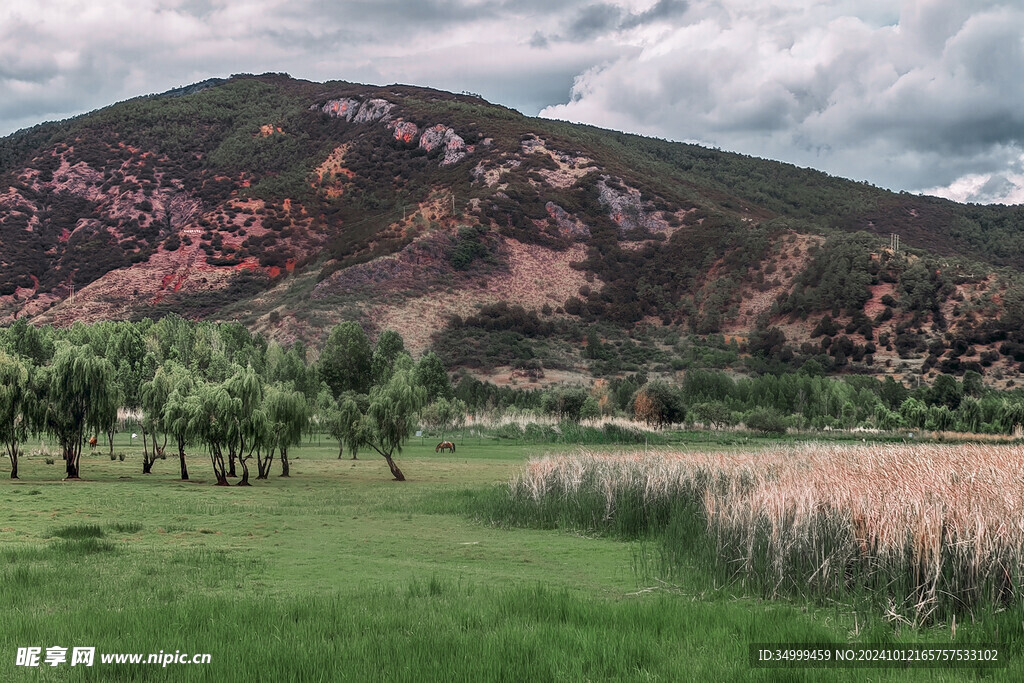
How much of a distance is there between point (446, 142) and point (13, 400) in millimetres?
105982

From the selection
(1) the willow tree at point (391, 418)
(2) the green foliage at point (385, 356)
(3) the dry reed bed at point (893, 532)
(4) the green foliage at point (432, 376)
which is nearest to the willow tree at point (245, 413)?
(1) the willow tree at point (391, 418)

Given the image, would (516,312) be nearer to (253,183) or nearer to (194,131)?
(253,183)

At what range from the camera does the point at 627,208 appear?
118500mm

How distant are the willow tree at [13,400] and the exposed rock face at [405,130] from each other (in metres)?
110

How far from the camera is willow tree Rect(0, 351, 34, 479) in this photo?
100ft

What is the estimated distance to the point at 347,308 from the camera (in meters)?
89.6

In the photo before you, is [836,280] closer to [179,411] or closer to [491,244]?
[491,244]

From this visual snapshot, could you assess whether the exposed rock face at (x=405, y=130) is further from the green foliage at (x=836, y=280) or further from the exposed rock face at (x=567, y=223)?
the green foliage at (x=836, y=280)

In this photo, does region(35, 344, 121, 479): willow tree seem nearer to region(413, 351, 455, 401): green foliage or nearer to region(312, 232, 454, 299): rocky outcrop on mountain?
region(413, 351, 455, 401): green foliage

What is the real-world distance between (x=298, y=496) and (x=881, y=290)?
75.9m

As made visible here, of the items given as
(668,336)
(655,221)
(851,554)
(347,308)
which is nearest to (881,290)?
(668,336)

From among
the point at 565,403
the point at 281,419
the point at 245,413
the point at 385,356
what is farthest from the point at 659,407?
the point at 245,413

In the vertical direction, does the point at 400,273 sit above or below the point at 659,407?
above

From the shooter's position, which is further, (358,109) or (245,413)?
(358,109)
